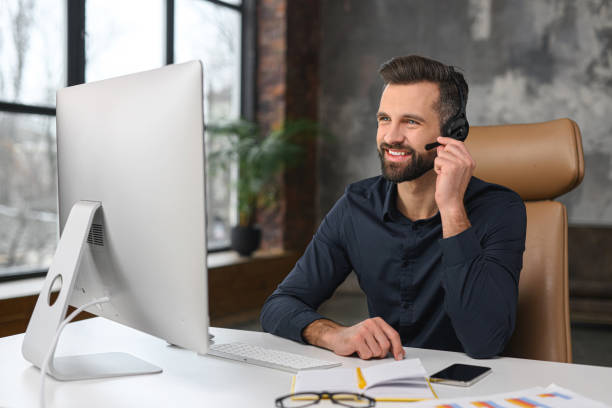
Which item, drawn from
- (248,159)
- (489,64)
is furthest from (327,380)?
(489,64)

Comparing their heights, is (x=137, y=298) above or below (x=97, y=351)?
above

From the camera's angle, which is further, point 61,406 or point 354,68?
point 354,68

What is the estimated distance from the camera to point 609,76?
16.1 ft

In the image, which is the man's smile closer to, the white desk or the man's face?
the man's face

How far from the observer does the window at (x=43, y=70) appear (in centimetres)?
340

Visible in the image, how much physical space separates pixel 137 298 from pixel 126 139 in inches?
11.1

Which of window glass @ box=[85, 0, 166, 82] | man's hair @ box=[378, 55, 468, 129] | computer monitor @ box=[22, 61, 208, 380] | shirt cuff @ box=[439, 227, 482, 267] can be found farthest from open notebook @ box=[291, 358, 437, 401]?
window glass @ box=[85, 0, 166, 82]

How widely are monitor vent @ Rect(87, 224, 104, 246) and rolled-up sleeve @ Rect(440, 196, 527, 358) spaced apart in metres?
0.73

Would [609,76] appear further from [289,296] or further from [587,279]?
[289,296]

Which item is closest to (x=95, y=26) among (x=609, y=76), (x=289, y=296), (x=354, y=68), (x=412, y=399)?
(x=354, y=68)

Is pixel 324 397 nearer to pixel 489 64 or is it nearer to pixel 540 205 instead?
pixel 540 205

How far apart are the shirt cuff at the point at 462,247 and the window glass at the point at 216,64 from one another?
3346mm

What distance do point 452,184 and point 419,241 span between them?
196 millimetres

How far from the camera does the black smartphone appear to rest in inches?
40.1
